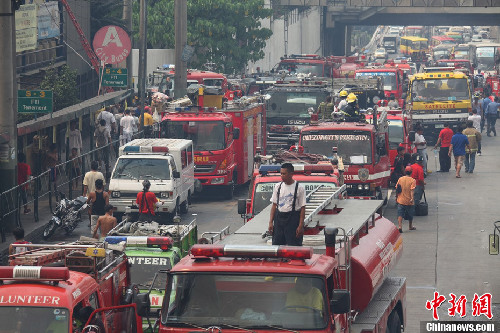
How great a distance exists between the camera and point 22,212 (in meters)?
27.3

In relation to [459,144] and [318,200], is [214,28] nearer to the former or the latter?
[459,144]

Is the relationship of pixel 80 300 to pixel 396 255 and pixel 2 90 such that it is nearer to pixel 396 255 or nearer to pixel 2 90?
pixel 396 255

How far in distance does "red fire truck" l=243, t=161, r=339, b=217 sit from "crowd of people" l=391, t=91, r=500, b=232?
3867 millimetres

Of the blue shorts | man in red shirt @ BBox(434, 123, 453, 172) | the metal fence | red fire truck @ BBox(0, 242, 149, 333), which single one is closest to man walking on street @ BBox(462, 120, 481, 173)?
man in red shirt @ BBox(434, 123, 453, 172)

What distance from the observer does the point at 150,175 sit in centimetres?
2627

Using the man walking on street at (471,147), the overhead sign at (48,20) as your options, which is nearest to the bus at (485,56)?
the man walking on street at (471,147)

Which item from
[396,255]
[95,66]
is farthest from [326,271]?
[95,66]

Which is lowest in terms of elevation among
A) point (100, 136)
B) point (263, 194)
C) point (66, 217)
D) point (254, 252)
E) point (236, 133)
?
point (66, 217)

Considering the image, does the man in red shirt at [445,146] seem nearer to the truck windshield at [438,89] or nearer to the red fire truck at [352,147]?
the truck windshield at [438,89]

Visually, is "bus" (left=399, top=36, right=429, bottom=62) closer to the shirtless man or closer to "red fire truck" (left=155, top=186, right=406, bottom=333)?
the shirtless man

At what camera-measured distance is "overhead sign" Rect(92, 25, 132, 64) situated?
34.3 meters

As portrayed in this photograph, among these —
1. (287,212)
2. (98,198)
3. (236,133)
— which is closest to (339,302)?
(287,212)

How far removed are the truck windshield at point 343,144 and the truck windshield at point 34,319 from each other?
16124 millimetres

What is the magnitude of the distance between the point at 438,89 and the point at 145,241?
1178 inches
